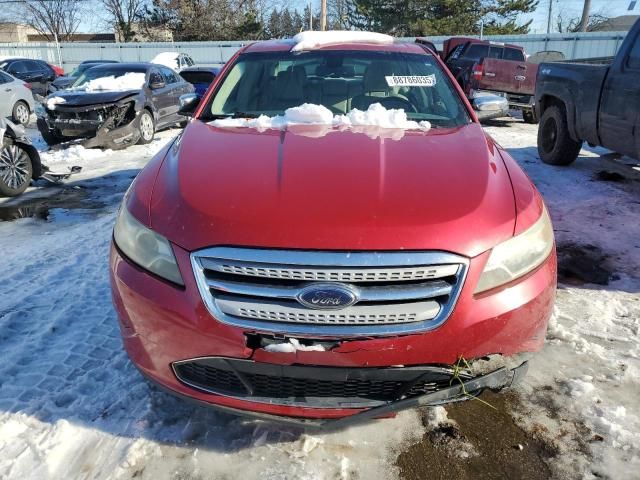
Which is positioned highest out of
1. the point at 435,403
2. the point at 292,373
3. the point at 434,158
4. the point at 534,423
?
the point at 434,158

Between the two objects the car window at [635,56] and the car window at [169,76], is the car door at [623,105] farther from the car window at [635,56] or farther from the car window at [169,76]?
the car window at [169,76]

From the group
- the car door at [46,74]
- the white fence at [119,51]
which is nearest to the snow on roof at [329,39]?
the car door at [46,74]

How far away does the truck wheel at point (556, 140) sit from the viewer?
7.26 m

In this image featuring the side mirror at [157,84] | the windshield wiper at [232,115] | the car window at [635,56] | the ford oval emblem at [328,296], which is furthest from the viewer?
the side mirror at [157,84]

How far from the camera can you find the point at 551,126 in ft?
25.1

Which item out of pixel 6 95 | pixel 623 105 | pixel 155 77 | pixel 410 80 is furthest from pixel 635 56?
pixel 6 95

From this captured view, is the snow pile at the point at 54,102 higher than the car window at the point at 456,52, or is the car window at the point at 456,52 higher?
the car window at the point at 456,52

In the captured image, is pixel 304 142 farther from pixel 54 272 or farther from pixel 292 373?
pixel 54 272

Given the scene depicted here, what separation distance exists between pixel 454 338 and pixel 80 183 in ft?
21.4

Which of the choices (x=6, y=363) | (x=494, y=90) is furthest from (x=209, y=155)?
(x=494, y=90)

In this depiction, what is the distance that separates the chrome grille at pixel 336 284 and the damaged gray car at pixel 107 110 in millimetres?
8234

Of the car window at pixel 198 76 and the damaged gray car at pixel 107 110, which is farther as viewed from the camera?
the car window at pixel 198 76

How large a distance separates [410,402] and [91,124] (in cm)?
885

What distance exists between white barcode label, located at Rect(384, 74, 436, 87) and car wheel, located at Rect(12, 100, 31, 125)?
11.6 metres
